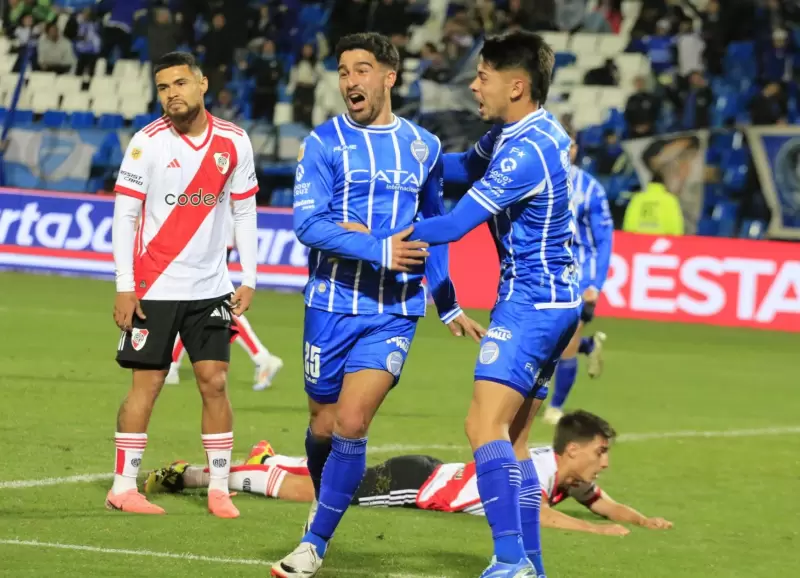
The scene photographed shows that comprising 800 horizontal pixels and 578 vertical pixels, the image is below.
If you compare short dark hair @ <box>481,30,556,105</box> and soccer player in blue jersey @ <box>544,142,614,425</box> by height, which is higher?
short dark hair @ <box>481,30,556,105</box>

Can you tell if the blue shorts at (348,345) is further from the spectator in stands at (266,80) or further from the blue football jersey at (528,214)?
the spectator in stands at (266,80)

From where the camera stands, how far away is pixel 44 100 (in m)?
26.6

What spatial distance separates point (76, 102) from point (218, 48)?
8.67 ft

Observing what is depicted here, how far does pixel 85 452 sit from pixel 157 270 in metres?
1.91

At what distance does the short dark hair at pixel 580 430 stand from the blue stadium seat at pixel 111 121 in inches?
747

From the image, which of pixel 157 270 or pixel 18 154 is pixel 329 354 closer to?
pixel 157 270

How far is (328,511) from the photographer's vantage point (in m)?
6.08

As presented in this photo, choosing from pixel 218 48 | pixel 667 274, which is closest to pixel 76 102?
pixel 218 48

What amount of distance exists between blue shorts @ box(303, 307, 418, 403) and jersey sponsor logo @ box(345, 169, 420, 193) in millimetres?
511

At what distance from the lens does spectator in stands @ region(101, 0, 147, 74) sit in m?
27.3

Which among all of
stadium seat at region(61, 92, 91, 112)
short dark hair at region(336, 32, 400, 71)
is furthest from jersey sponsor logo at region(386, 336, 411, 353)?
stadium seat at region(61, 92, 91, 112)

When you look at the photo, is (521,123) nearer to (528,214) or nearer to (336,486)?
(528,214)

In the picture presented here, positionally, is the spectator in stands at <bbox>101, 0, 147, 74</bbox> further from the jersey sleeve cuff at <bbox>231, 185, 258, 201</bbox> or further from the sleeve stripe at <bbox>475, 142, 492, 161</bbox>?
the sleeve stripe at <bbox>475, 142, 492, 161</bbox>

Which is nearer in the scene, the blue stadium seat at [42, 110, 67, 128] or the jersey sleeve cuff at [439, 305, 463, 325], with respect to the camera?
the jersey sleeve cuff at [439, 305, 463, 325]
